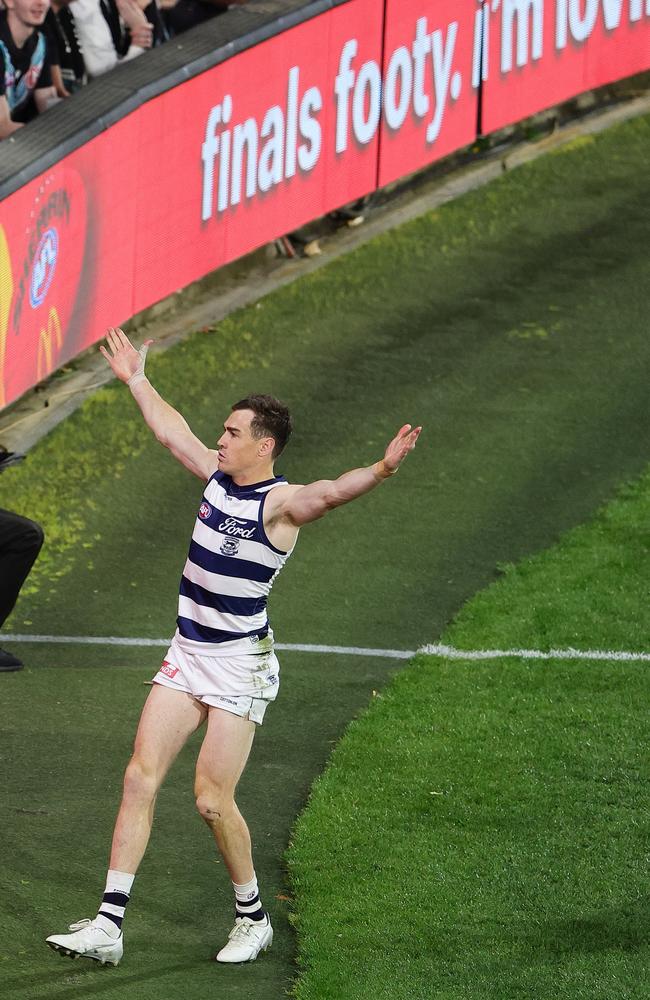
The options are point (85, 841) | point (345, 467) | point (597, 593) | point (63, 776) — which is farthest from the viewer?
point (345, 467)

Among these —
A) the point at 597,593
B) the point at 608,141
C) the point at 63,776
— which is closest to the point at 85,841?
the point at 63,776

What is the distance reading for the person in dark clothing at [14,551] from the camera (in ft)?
32.2

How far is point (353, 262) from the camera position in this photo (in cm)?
1563

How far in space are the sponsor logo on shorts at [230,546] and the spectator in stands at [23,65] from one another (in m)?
6.67

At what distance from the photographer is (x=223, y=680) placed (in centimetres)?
720

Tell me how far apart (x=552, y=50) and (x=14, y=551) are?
9.40 m

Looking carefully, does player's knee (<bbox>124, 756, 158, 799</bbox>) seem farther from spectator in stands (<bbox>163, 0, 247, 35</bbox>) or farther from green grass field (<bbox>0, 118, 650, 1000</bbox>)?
spectator in stands (<bbox>163, 0, 247, 35</bbox>)

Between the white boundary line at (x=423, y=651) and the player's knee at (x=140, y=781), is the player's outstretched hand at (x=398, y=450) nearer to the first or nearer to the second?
the player's knee at (x=140, y=781)

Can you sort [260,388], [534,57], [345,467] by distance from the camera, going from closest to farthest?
[345,467]
[260,388]
[534,57]

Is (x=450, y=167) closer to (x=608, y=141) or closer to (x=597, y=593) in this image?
(x=608, y=141)

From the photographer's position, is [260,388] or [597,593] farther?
[260,388]

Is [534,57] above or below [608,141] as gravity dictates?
above

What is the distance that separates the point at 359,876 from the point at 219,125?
7.43 metres

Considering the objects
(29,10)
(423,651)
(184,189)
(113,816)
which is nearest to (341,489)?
(113,816)
